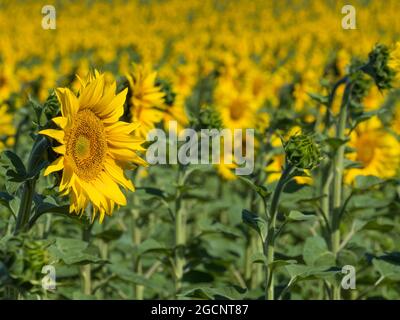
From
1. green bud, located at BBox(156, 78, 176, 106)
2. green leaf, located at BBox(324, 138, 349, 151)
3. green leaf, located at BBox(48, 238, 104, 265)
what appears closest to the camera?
green leaf, located at BBox(48, 238, 104, 265)

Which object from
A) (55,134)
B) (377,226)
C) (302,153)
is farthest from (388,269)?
(55,134)

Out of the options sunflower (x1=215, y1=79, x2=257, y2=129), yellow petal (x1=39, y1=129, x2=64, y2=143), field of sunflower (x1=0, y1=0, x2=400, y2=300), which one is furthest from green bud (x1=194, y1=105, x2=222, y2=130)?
sunflower (x1=215, y1=79, x2=257, y2=129)

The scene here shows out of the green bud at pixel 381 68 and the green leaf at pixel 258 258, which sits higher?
the green bud at pixel 381 68

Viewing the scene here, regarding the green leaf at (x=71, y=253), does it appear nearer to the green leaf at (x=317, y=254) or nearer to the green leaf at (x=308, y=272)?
the green leaf at (x=308, y=272)

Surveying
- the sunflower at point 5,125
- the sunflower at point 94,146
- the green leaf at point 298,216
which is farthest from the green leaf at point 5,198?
the sunflower at point 5,125

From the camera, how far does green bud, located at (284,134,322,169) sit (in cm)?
228

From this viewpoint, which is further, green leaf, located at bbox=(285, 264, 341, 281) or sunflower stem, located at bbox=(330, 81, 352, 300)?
sunflower stem, located at bbox=(330, 81, 352, 300)

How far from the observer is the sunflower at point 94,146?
2092mm

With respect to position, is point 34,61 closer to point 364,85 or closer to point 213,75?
point 213,75

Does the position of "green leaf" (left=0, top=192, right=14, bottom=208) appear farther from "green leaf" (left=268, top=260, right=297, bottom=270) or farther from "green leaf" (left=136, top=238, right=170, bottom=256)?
"green leaf" (left=136, top=238, right=170, bottom=256)

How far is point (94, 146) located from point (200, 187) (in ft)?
4.10

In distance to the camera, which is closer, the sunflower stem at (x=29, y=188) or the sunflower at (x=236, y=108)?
the sunflower stem at (x=29, y=188)
